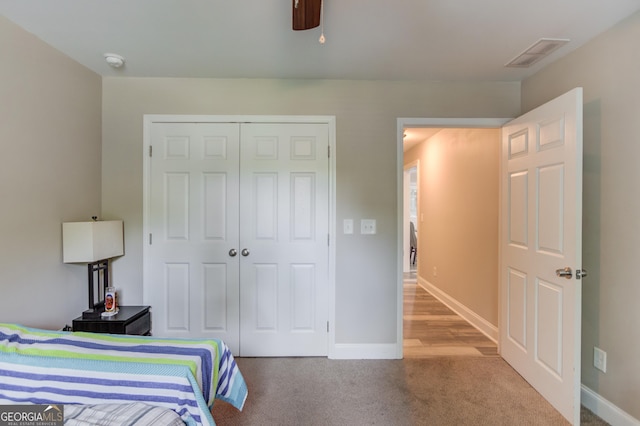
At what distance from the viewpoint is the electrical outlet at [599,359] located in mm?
1860

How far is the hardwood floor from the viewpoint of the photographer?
273 cm

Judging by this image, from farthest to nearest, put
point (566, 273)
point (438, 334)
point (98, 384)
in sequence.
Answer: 1. point (438, 334)
2. point (566, 273)
3. point (98, 384)

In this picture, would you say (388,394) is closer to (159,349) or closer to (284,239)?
(284,239)

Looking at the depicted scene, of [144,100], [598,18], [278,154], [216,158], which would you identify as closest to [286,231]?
[278,154]

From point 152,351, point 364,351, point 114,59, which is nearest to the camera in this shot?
point 152,351

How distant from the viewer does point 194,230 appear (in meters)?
2.60

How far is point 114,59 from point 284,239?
188 centimetres

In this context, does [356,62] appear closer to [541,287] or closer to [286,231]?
[286,231]

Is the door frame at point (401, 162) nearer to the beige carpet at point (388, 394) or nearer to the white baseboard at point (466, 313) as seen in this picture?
the beige carpet at point (388, 394)

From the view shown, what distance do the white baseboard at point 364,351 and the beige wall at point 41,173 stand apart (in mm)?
2111

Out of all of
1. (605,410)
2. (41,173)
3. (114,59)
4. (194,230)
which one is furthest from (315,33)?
(605,410)

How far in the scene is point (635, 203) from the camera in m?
1.70

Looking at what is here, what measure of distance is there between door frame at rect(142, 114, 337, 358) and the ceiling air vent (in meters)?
1.45

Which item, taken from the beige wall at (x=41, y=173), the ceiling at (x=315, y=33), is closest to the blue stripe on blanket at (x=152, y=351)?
the beige wall at (x=41, y=173)
